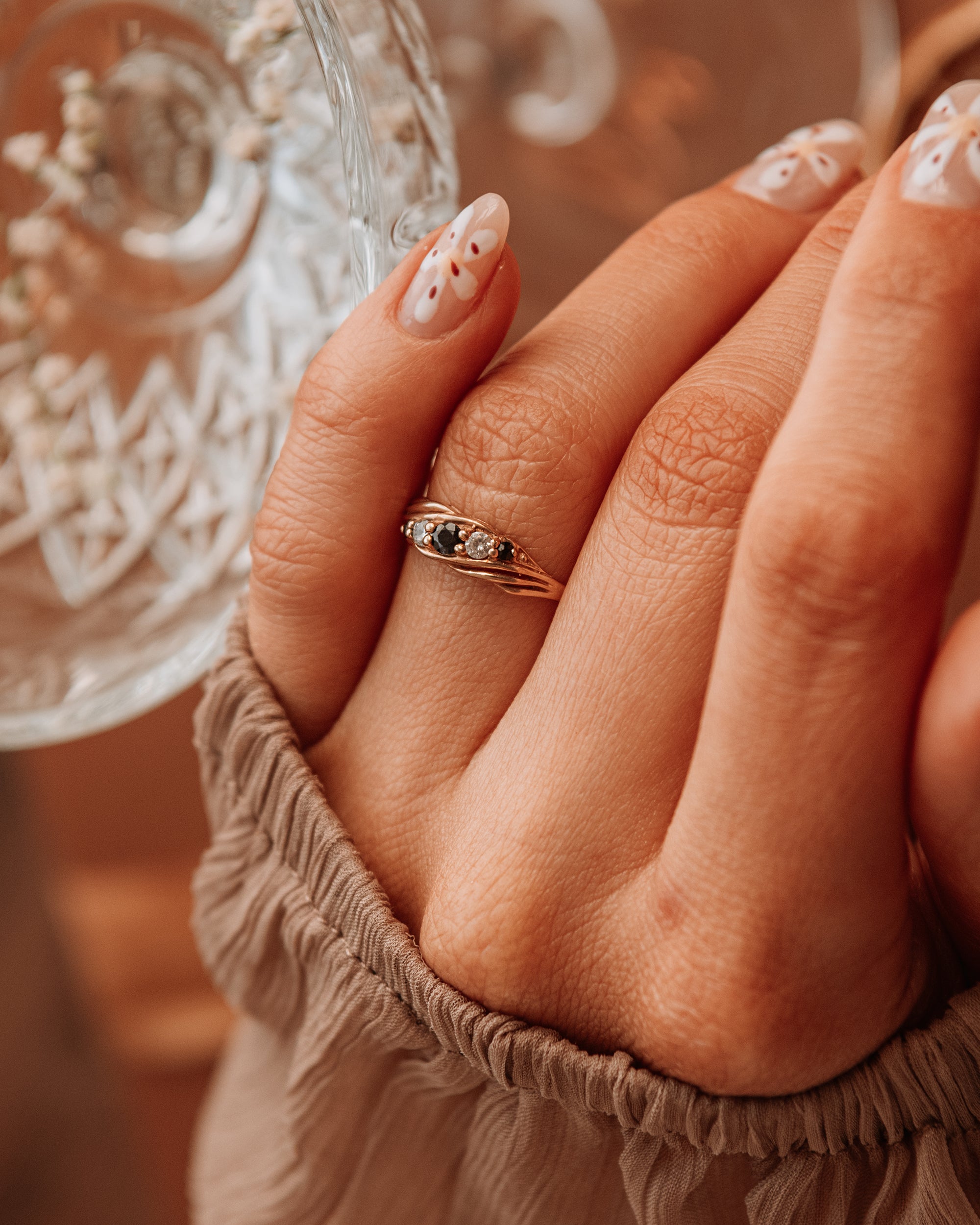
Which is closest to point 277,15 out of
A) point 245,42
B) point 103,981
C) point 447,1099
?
point 245,42

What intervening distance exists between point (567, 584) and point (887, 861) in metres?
0.12

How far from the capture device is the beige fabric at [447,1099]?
28 centimetres

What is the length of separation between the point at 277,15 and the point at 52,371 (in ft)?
0.58

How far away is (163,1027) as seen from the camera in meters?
1.00

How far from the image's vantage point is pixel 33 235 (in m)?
0.41

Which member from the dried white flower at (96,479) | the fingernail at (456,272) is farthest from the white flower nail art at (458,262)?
the dried white flower at (96,479)

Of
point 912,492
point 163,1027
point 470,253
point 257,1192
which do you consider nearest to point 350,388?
point 470,253

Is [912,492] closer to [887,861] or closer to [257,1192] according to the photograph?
[887,861]

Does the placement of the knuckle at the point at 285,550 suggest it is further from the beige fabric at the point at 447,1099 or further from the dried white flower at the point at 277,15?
the dried white flower at the point at 277,15

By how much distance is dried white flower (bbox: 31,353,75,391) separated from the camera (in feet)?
1.39

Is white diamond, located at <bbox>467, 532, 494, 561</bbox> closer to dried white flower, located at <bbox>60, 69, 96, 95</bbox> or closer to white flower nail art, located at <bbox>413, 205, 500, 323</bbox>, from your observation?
white flower nail art, located at <bbox>413, 205, 500, 323</bbox>

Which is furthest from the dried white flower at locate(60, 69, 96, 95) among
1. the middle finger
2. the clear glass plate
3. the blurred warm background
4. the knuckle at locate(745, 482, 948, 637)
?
the blurred warm background

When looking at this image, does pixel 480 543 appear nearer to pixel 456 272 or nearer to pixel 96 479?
pixel 456 272

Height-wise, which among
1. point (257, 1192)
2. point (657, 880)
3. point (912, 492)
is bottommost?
point (257, 1192)
